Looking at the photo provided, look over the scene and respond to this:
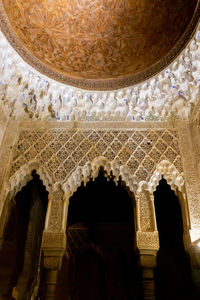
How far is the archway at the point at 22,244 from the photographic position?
4777 millimetres

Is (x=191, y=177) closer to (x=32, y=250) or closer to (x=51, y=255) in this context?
(x=51, y=255)

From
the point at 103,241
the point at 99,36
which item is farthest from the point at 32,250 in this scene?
the point at 99,36

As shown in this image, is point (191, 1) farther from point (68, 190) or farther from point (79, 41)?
point (68, 190)

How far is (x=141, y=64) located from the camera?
3973 mm

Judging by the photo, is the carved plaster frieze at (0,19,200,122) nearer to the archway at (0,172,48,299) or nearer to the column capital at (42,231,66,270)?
the archway at (0,172,48,299)

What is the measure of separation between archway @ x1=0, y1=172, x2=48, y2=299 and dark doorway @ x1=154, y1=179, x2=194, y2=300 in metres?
2.59

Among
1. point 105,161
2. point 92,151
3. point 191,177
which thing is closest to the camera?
point 191,177

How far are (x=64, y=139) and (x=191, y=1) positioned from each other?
105 inches

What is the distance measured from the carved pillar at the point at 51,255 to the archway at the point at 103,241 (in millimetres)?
2183

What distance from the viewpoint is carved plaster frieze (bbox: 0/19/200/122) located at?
3666mm

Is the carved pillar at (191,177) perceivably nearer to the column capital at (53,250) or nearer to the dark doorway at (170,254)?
the dark doorway at (170,254)

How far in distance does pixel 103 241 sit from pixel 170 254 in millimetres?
1510

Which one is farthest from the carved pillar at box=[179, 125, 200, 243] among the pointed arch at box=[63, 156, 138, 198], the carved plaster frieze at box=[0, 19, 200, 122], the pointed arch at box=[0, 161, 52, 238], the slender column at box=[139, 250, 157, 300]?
the pointed arch at box=[0, 161, 52, 238]

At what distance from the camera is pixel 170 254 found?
17.7 feet
